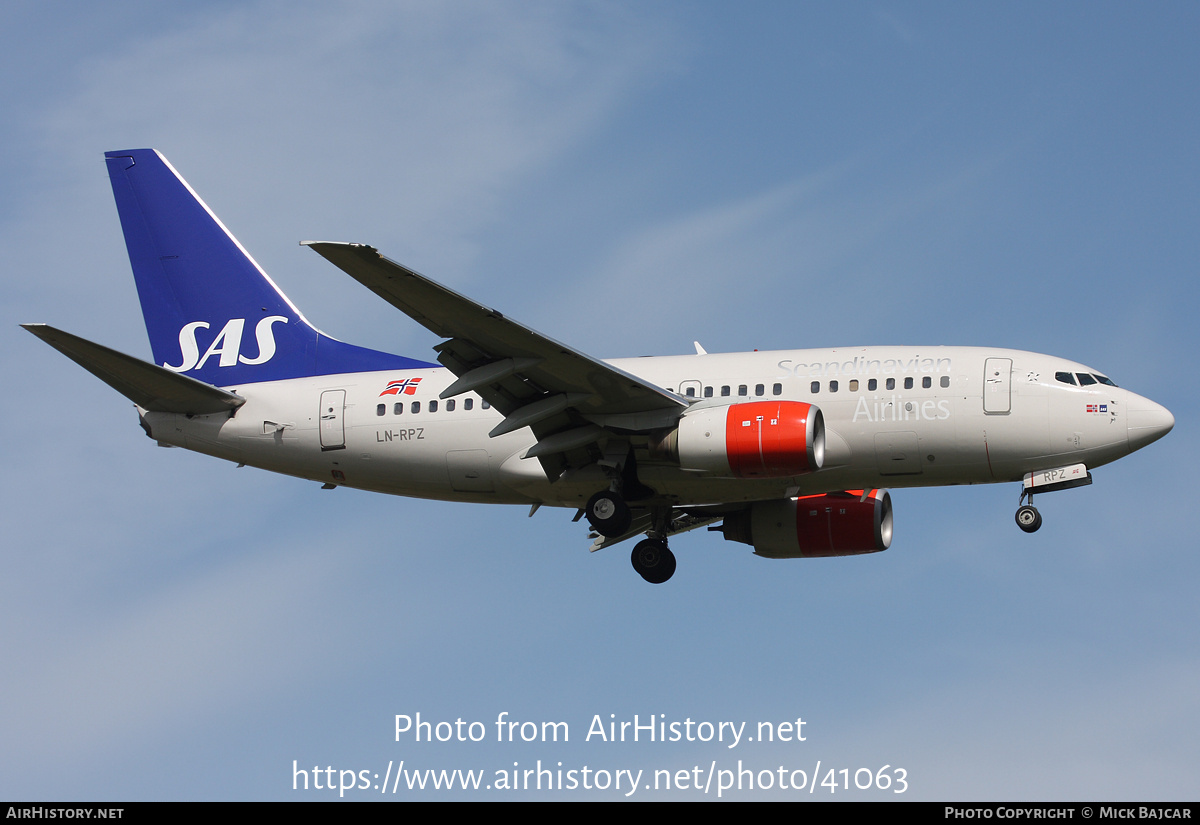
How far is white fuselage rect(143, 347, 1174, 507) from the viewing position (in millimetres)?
29766

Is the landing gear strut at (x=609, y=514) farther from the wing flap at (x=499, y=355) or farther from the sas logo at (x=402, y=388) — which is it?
the sas logo at (x=402, y=388)

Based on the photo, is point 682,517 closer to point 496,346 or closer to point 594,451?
point 594,451

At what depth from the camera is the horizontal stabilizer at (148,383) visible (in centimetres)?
3039

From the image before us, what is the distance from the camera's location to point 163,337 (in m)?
36.6

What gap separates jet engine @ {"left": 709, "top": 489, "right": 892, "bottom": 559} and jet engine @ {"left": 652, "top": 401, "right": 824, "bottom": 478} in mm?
5293

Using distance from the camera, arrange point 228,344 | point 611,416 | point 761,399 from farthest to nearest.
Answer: point 228,344, point 761,399, point 611,416

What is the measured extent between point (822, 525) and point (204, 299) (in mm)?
16689

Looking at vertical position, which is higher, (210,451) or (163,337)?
(163,337)

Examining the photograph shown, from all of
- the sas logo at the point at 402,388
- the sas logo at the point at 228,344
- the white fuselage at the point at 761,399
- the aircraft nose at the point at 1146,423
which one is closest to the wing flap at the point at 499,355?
the white fuselage at the point at 761,399

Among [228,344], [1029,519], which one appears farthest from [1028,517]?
[228,344]

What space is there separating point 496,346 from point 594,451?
13.2 feet

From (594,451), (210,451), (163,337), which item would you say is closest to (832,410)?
(594,451)

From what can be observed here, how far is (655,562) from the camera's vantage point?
34.3m

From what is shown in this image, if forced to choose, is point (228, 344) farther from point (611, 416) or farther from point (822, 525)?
point (822, 525)
